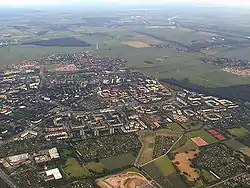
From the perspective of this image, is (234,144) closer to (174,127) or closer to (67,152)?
(174,127)

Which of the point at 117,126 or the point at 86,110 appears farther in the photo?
the point at 86,110

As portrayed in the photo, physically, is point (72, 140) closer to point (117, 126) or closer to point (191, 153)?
point (117, 126)

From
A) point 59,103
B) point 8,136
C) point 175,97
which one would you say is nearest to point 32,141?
point 8,136

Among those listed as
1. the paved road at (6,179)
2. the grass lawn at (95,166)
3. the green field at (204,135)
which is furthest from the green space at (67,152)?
the green field at (204,135)

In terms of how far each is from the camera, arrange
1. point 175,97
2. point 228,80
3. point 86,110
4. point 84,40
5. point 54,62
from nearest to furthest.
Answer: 1. point 86,110
2. point 175,97
3. point 228,80
4. point 54,62
5. point 84,40

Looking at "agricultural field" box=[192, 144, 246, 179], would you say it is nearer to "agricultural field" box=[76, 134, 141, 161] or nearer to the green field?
the green field

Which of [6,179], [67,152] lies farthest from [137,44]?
[6,179]
